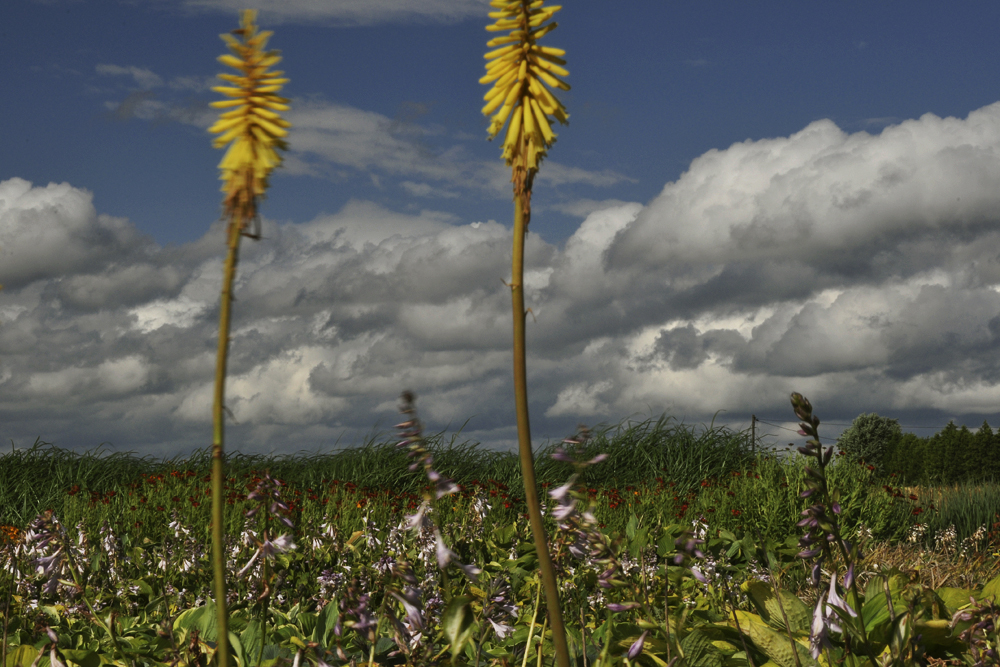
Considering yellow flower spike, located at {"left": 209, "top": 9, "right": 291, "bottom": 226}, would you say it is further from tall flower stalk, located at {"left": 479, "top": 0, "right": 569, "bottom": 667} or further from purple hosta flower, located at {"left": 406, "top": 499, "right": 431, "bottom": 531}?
purple hosta flower, located at {"left": 406, "top": 499, "right": 431, "bottom": 531}

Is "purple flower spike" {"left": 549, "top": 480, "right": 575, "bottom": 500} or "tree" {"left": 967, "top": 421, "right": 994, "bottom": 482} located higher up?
"purple flower spike" {"left": 549, "top": 480, "right": 575, "bottom": 500}

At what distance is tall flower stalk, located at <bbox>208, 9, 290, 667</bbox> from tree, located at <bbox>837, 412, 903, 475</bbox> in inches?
1207

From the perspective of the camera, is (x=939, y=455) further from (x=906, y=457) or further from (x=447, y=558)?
(x=447, y=558)

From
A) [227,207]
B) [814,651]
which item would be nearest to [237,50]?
[227,207]

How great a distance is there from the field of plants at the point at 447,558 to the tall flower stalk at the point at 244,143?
0.62 m

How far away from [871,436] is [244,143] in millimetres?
31991

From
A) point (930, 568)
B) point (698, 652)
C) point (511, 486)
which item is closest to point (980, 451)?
point (511, 486)

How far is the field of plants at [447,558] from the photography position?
224 cm

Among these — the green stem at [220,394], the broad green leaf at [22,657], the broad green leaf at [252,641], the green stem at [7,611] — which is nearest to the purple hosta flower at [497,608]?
the broad green leaf at [252,641]

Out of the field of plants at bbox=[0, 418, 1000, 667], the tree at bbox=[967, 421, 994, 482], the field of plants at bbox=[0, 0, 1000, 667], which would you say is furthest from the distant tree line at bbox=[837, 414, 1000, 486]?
the field of plants at bbox=[0, 0, 1000, 667]

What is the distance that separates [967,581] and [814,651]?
5016 mm

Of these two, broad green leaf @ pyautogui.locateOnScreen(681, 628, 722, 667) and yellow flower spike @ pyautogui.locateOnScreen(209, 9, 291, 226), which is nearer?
yellow flower spike @ pyautogui.locateOnScreen(209, 9, 291, 226)

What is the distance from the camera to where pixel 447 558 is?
68.2 inches

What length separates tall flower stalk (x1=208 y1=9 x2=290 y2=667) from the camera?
43.6 inches
